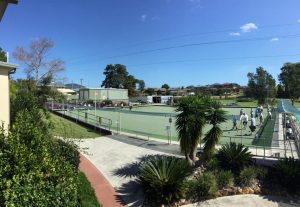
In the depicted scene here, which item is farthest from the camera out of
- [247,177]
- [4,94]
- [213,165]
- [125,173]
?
[125,173]

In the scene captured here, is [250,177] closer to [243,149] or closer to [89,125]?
[243,149]

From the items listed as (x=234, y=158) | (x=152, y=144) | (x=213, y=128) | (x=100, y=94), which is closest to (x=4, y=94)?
(x=213, y=128)

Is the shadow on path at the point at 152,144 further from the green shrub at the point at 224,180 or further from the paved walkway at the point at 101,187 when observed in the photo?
the green shrub at the point at 224,180

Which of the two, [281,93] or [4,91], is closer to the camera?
[4,91]

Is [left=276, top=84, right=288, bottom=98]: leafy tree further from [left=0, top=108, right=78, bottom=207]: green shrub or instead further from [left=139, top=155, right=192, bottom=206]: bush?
[left=0, top=108, right=78, bottom=207]: green shrub

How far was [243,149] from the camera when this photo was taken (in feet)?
40.7

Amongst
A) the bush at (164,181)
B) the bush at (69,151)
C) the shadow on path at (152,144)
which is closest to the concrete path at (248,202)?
the bush at (164,181)

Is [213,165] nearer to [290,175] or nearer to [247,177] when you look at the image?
[247,177]

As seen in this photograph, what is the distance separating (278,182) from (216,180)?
2.49 m

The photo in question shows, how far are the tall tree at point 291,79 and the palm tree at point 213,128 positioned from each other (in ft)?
234

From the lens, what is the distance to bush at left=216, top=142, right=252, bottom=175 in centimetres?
1166

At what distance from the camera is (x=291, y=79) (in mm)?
81812

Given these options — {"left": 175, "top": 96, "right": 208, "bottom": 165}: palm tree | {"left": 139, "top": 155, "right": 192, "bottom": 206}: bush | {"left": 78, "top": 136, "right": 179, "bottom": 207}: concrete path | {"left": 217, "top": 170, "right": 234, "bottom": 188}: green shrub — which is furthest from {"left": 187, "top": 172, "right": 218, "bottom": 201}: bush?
{"left": 175, "top": 96, "right": 208, "bottom": 165}: palm tree

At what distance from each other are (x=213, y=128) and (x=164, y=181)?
4205 millimetres
